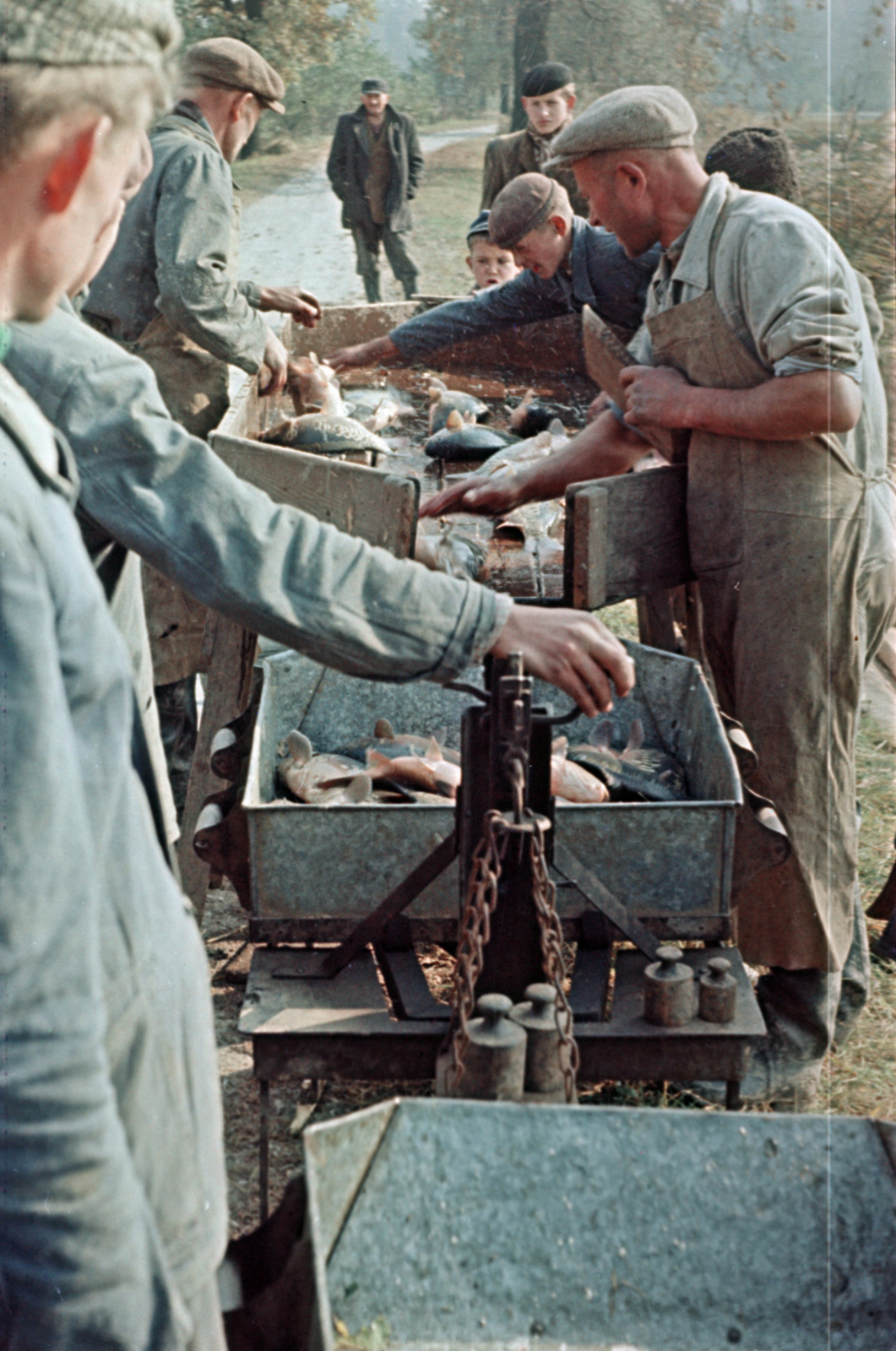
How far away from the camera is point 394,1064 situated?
7.91 feet

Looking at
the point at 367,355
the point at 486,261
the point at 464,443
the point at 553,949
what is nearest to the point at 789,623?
the point at 553,949

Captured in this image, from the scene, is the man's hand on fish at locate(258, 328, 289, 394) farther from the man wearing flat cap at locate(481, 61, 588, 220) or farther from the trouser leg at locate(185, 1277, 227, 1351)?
the trouser leg at locate(185, 1277, 227, 1351)

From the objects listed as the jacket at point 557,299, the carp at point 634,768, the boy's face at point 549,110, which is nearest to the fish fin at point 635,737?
the carp at point 634,768

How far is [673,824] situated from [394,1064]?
28.4 inches

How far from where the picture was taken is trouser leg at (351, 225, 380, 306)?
13.6 m

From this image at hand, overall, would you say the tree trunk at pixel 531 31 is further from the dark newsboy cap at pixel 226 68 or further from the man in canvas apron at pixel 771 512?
the man in canvas apron at pixel 771 512

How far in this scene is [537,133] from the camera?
8.88 m

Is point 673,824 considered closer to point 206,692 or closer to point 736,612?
point 736,612

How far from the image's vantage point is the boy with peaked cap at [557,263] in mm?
5109

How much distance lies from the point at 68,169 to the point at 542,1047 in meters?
1.45

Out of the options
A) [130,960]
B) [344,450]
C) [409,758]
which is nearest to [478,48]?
[344,450]

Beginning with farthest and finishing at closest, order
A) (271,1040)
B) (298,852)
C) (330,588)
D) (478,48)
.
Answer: (478,48) < (298,852) < (271,1040) < (330,588)

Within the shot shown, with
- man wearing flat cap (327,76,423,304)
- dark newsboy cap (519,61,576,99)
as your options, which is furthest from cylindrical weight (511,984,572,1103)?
man wearing flat cap (327,76,423,304)

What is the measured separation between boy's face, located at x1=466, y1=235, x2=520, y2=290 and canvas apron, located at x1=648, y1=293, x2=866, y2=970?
13.9 ft
